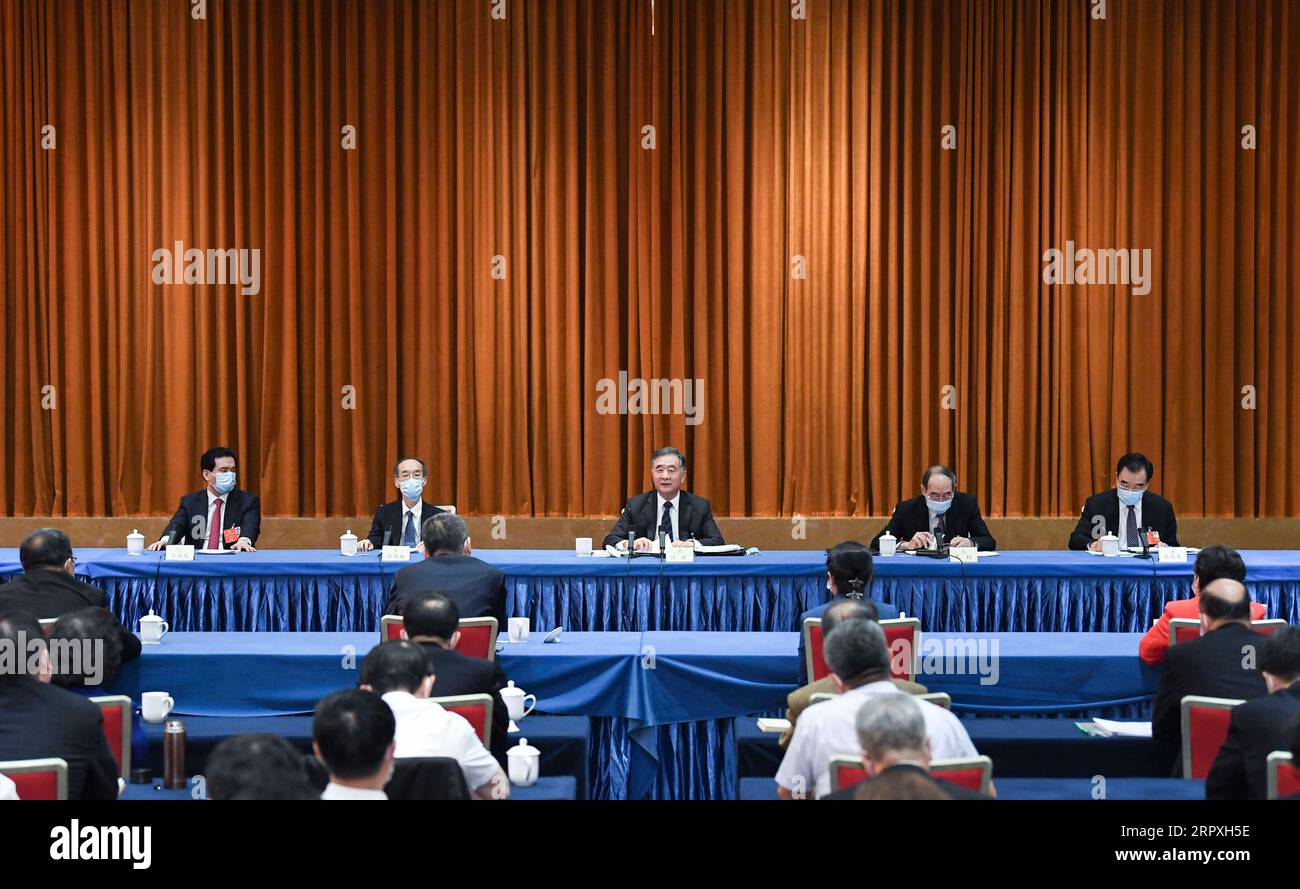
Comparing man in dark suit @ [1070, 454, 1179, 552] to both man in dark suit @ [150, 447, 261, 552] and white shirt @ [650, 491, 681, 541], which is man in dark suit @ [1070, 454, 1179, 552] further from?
man in dark suit @ [150, 447, 261, 552]

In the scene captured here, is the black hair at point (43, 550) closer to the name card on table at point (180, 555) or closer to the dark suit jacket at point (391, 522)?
the name card on table at point (180, 555)

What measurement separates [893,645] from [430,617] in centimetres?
150

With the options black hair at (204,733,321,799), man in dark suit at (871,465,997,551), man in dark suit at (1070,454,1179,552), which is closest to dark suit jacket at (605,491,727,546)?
man in dark suit at (871,465,997,551)

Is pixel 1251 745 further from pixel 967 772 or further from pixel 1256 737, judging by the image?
pixel 967 772

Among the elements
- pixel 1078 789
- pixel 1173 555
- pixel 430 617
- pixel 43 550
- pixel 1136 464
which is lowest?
pixel 1078 789

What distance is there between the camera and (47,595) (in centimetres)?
456

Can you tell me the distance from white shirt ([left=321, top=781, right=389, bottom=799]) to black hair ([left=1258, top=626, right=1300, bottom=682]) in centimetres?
215

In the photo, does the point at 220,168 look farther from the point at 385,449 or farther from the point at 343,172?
the point at 385,449

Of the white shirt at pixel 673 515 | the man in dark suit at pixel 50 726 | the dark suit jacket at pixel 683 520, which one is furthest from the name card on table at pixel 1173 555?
the man in dark suit at pixel 50 726

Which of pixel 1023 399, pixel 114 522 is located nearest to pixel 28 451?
pixel 114 522

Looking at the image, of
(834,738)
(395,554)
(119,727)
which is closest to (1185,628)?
(834,738)

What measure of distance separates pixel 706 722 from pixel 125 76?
6.23 m

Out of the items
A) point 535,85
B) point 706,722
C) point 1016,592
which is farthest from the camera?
point 535,85

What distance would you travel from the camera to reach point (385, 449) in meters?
8.60
